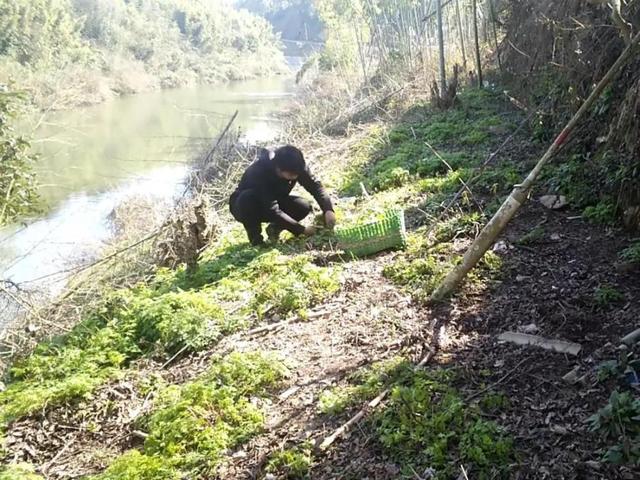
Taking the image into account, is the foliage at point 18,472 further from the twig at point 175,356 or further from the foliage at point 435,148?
the foliage at point 435,148

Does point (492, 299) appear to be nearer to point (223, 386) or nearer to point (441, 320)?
point (441, 320)

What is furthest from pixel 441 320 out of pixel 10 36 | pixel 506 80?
pixel 10 36

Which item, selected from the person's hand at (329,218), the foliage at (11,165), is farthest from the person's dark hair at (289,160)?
the foliage at (11,165)

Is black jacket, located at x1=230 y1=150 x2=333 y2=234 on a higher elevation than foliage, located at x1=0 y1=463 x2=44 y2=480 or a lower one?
higher

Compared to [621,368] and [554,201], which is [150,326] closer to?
[621,368]

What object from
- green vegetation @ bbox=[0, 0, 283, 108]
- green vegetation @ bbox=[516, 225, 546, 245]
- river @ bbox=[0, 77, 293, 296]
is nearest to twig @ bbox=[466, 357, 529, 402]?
green vegetation @ bbox=[516, 225, 546, 245]

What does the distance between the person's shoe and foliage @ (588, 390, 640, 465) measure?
147 inches

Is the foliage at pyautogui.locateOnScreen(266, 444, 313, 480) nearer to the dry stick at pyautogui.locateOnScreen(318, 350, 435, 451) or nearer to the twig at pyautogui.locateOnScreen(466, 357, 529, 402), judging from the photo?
the dry stick at pyautogui.locateOnScreen(318, 350, 435, 451)

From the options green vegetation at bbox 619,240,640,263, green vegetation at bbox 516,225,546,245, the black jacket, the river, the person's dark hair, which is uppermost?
the person's dark hair

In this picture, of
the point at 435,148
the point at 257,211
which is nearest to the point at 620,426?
the point at 257,211

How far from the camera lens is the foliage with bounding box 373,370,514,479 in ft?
7.26

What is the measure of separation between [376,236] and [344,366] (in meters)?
1.66

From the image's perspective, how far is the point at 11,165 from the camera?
21.7ft

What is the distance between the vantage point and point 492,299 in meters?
3.54
